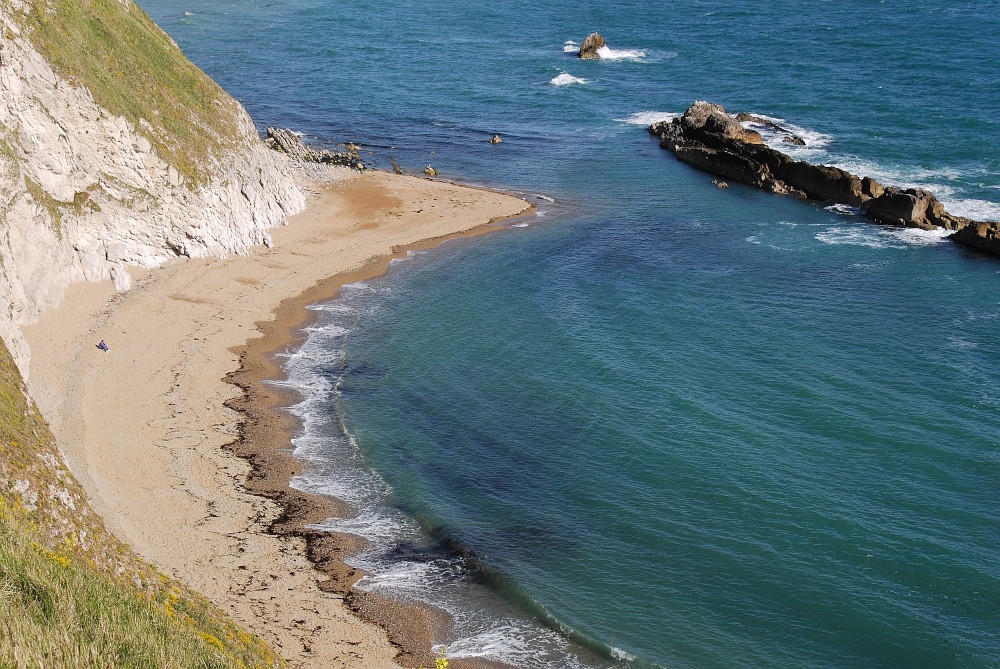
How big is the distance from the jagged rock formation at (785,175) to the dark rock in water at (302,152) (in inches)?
1117

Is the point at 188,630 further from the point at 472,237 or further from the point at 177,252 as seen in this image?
the point at 472,237

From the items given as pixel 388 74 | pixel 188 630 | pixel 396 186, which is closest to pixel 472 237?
pixel 396 186

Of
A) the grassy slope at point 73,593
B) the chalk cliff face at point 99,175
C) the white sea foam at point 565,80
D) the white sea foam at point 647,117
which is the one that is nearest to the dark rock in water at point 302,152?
the chalk cliff face at point 99,175

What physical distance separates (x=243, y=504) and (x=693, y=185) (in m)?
50.2

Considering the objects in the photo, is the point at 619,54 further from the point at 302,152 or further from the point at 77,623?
the point at 77,623

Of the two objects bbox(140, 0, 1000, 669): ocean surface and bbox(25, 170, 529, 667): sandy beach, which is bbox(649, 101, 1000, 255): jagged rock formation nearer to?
bbox(140, 0, 1000, 669): ocean surface

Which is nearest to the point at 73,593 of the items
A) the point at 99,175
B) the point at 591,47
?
the point at 99,175

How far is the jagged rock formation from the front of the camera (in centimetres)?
5991

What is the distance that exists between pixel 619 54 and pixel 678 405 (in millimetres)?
87240

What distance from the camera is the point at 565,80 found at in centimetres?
10369

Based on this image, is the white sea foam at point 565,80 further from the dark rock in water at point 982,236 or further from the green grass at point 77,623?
the green grass at point 77,623

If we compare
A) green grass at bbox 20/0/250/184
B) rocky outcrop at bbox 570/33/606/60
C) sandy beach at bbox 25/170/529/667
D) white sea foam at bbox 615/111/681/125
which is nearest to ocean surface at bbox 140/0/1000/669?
sandy beach at bbox 25/170/529/667

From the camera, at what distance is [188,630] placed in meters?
18.9

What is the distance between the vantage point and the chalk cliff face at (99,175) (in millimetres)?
41406
